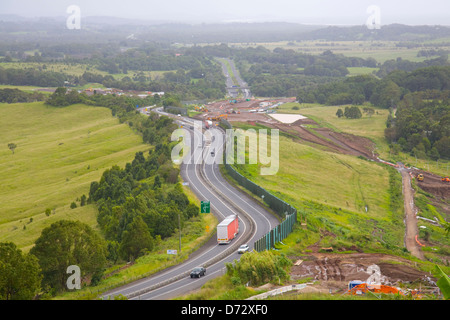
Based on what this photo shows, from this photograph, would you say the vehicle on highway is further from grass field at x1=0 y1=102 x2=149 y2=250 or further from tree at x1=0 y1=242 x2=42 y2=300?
grass field at x1=0 y1=102 x2=149 y2=250

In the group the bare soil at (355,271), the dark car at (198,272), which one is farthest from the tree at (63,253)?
the bare soil at (355,271)

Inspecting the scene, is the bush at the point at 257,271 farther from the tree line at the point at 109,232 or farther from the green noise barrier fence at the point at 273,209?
the tree line at the point at 109,232

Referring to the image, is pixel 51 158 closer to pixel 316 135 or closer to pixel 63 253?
pixel 316 135

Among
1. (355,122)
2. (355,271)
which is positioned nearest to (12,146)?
(355,122)

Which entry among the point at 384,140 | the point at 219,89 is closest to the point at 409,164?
the point at 384,140

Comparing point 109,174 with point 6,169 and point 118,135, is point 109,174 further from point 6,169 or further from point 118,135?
point 118,135

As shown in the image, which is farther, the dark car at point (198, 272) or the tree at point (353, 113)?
the tree at point (353, 113)
